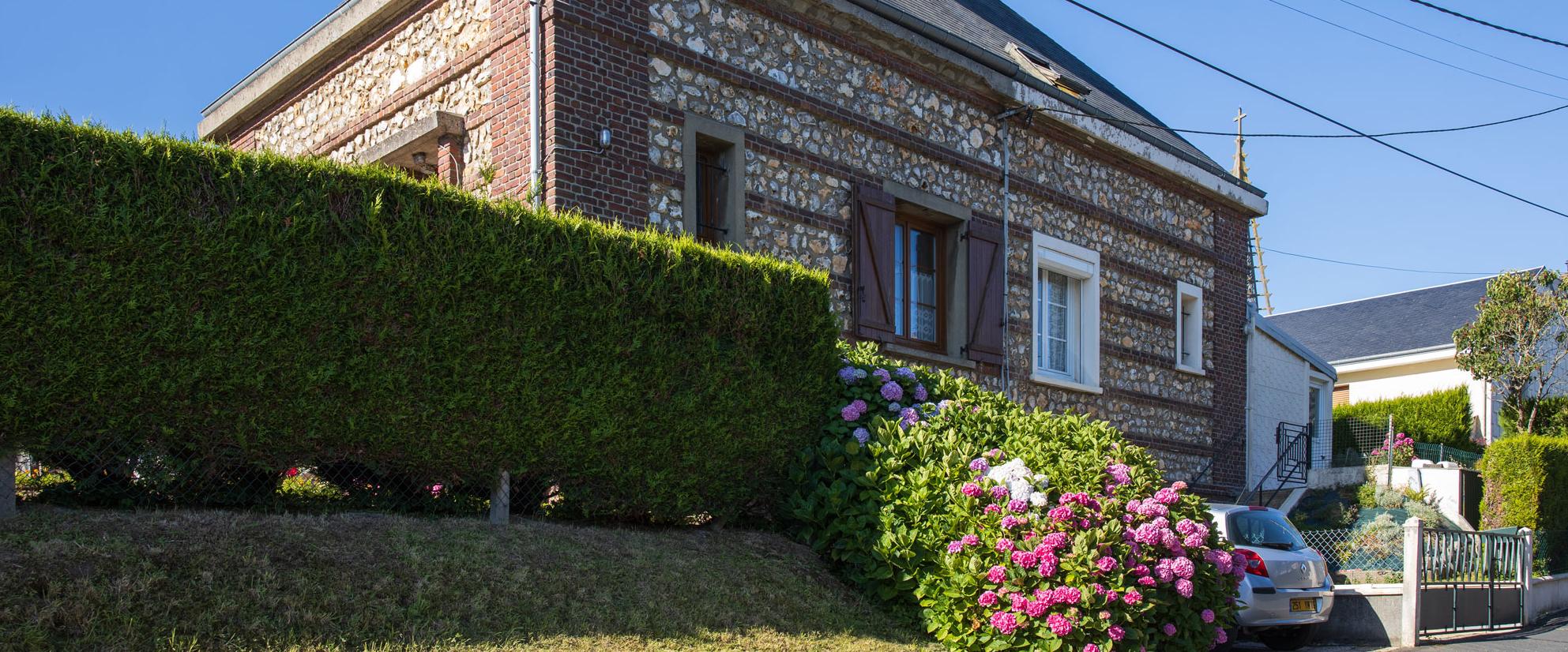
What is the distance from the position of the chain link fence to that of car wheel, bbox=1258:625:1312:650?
6.24 m

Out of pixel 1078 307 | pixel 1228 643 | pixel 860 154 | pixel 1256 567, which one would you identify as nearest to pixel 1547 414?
pixel 1078 307

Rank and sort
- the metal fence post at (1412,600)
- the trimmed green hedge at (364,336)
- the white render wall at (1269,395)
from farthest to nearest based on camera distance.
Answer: the white render wall at (1269,395)
the metal fence post at (1412,600)
the trimmed green hedge at (364,336)

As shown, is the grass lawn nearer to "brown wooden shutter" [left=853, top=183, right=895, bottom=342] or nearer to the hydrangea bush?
the hydrangea bush

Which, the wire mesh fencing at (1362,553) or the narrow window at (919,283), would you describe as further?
the narrow window at (919,283)

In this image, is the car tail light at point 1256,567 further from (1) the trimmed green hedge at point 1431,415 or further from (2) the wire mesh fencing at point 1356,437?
(1) the trimmed green hedge at point 1431,415

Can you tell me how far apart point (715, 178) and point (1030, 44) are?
8.54 m

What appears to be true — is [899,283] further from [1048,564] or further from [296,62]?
[296,62]

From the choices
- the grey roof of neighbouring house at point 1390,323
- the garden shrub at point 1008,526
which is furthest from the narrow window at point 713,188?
the grey roof of neighbouring house at point 1390,323

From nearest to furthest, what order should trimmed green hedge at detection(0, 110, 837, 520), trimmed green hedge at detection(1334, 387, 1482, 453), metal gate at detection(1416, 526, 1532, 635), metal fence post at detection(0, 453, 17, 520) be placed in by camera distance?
metal fence post at detection(0, 453, 17, 520) < trimmed green hedge at detection(0, 110, 837, 520) < metal gate at detection(1416, 526, 1532, 635) < trimmed green hedge at detection(1334, 387, 1482, 453)

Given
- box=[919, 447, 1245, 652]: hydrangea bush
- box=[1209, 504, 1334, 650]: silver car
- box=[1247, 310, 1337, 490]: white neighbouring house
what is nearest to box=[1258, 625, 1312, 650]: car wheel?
box=[1209, 504, 1334, 650]: silver car

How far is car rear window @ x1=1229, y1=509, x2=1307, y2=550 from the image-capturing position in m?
10.7

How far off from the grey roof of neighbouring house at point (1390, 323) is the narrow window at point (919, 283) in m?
20.9

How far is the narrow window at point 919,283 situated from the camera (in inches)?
537

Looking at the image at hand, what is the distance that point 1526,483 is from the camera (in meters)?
18.5
